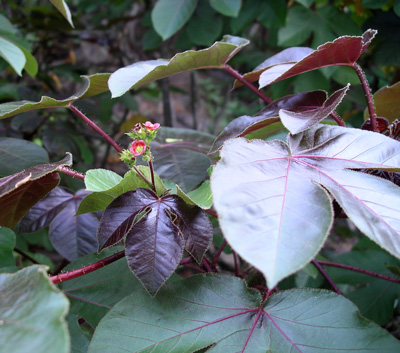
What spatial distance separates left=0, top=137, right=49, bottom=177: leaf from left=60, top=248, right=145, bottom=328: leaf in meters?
0.29

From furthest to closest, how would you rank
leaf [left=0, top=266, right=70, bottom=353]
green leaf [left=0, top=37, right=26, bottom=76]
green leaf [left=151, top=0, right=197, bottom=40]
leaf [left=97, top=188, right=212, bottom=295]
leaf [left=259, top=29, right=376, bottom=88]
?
1. green leaf [left=151, top=0, right=197, bottom=40]
2. green leaf [left=0, top=37, right=26, bottom=76]
3. leaf [left=259, top=29, right=376, bottom=88]
4. leaf [left=97, top=188, right=212, bottom=295]
5. leaf [left=0, top=266, right=70, bottom=353]

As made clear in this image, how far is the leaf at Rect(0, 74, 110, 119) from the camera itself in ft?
2.12

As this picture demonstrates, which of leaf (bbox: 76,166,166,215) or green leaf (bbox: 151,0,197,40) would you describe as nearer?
leaf (bbox: 76,166,166,215)

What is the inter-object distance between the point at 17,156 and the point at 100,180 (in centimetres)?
37

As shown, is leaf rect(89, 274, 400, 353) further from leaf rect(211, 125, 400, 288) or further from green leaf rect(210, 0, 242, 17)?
green leaf rect(210, 0, 242, 17)

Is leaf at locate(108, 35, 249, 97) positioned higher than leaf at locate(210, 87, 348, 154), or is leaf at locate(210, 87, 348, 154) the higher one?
leaf at locate(108, 35, 249, 97)

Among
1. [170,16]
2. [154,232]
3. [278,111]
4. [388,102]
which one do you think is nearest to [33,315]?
[154,232]

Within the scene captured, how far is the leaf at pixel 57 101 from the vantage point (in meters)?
0.65

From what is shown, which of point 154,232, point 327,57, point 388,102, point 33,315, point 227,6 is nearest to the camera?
point 33,315

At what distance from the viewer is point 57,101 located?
0.68 meters

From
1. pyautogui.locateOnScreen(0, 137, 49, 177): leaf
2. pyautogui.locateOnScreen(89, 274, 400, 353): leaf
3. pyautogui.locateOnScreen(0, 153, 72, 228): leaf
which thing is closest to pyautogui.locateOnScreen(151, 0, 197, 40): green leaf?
pyautogui.locateOnScreen(0, 137, 49, 177): leaf

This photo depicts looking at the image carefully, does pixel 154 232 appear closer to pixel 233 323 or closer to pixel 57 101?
pixel 233 323

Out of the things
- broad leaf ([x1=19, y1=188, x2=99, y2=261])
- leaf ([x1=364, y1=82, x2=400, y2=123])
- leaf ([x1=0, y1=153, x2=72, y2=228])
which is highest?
leaf ([x1=364, y1=82, x2=400, y2=123])

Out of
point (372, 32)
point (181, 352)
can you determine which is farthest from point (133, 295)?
point (372, 32)
